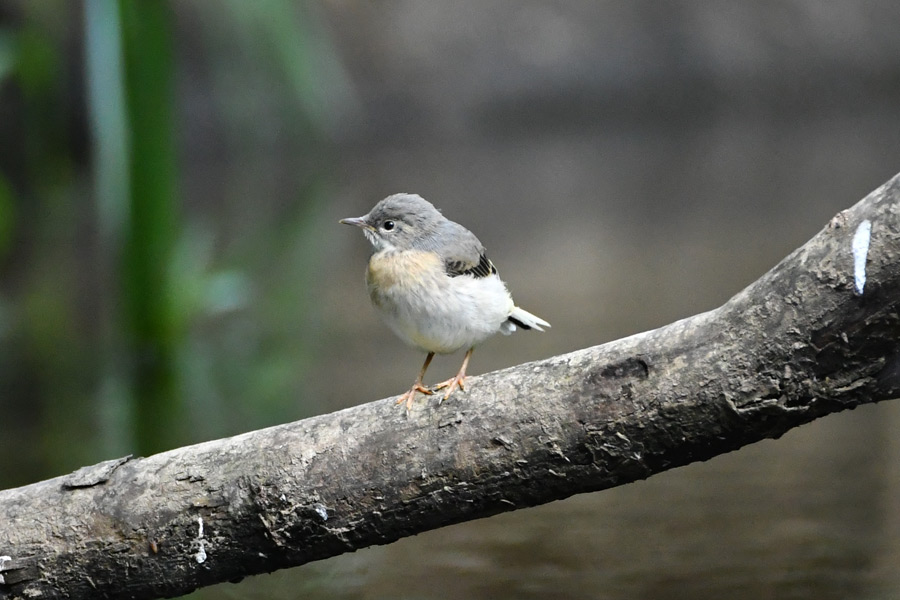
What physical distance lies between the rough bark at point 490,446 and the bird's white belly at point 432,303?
0.41 metres

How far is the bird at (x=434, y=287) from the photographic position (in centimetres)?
299

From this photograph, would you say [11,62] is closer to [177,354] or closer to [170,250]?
[170,250]

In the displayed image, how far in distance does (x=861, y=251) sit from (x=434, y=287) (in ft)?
4.08

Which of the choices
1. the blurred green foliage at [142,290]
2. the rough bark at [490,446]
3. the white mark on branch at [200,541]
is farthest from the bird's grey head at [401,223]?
the blurred green foliage at [142,290]

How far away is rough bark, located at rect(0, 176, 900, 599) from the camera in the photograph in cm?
212

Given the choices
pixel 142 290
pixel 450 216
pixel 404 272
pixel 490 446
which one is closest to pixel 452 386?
pixel 490 446

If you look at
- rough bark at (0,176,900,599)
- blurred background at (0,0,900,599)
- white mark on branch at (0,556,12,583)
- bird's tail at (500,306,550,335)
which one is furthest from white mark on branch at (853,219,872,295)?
white mark on branch at (0,556,12,583)

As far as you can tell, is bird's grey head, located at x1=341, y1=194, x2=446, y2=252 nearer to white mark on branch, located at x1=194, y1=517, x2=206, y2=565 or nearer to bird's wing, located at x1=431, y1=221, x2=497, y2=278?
bird's wing, located at x1=431, y1=221, x2=497, y2=278

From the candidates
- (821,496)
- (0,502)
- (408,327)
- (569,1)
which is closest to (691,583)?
(821,496)

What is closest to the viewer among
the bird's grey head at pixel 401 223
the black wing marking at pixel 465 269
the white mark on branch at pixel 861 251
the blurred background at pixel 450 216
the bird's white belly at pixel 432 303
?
the white mark on branch at pixel 861 251

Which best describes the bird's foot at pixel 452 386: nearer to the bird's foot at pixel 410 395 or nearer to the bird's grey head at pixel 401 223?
the bird's foot at pixel 410 395

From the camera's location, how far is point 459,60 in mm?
18812

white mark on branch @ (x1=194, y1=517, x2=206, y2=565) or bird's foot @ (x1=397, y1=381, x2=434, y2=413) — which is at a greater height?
bird's foot @ (x1=397, y1=381, x2=434, y2=413)

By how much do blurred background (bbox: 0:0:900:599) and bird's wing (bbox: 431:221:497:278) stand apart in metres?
1.22
